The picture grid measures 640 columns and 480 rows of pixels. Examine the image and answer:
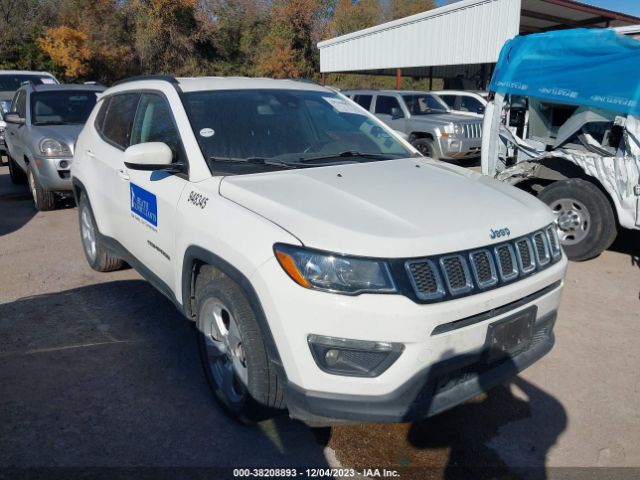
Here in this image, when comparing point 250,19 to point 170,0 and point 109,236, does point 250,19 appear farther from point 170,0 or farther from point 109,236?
point 109,236

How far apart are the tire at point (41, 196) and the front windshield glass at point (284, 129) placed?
16.2 ft

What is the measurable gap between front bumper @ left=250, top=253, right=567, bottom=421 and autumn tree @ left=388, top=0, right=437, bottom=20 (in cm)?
5388

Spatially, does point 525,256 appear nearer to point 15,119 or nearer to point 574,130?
point 574,130

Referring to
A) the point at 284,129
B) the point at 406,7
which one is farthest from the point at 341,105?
the point at 406,7

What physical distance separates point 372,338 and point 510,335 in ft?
2.53

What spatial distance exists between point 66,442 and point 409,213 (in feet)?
6.98

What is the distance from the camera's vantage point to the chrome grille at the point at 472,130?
1160 centimetres

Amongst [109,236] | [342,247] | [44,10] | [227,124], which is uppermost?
[44,10]

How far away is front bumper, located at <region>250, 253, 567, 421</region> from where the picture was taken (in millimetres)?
2293

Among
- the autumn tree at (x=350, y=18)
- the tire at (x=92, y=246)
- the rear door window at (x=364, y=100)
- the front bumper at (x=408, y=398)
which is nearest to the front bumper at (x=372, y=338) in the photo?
the front bumper at (x=408, y=398)

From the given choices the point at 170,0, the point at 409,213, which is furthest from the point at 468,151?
the point at 170,0

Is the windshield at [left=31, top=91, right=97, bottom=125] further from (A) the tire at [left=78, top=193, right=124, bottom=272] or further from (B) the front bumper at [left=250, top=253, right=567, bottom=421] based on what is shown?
(B) the front bumper at [left=250, top=253, right=567, bottom=421]

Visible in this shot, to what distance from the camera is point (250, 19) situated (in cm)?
3997

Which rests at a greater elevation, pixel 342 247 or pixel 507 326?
pixel 342 247
